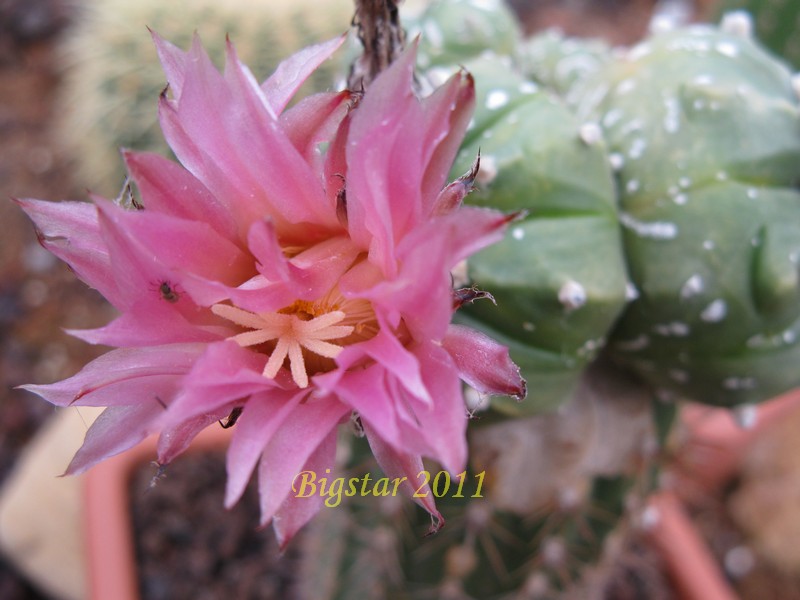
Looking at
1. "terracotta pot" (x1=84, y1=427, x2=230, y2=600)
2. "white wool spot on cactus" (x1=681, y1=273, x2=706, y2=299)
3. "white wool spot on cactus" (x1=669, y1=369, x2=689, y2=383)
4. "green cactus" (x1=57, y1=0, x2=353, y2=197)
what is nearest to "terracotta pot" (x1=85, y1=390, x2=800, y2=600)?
"terracotta pot" (x1=84, y1=427, x2=230, y2=600)

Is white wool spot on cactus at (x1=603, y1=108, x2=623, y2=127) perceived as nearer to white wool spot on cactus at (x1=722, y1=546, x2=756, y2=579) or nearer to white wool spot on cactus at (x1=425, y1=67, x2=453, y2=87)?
white wool spot on cactus at (x1=425, y1=67, x2=453, y2=87)

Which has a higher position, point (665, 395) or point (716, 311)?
point (716, 311)

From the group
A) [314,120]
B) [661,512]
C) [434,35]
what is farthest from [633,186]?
[661,512]

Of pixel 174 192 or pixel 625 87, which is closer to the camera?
pixel 174 192

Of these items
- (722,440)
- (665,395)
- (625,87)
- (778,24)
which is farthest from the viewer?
(722,440)

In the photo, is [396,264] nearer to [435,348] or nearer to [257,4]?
[435,348]

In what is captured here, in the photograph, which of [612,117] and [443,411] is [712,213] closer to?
[612,117]

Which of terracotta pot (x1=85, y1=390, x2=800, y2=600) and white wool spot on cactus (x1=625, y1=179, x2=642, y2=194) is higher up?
white wool spot on cactus (x1=625, y1=179, x2=642, y2=194)
